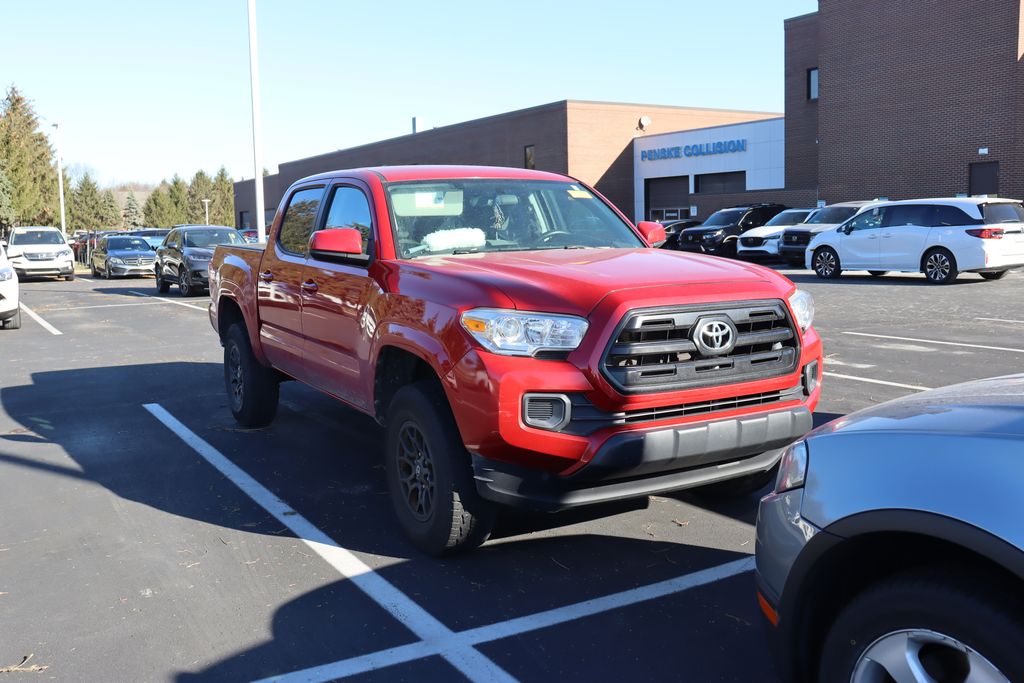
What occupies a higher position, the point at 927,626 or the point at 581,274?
the point at 581,274

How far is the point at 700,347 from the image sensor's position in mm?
4062

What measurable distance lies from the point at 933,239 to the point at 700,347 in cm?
1686

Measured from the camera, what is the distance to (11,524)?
511cm

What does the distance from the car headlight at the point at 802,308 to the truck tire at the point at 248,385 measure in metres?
4.15

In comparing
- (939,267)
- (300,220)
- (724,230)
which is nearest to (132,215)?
(724,230)

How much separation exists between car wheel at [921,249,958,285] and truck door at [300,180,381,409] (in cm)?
1607

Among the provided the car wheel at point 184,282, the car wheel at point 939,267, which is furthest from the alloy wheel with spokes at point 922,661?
the car wheel at point 184,282

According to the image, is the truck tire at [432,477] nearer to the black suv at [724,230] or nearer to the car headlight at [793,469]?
the car headlight at [793,469]

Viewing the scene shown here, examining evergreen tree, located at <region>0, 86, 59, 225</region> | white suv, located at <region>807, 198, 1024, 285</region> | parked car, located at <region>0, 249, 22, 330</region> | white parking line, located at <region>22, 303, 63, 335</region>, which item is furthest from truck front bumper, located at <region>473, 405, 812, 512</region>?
evergreen tree, located at <region>0, 86, 59, 225</region>

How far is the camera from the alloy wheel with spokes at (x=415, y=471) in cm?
443

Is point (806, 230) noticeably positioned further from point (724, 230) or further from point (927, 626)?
point (927, 626)

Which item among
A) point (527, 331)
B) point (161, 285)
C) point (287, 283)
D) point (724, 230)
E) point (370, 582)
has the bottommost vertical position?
point (370, 582)

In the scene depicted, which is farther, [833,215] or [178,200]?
[178,200]

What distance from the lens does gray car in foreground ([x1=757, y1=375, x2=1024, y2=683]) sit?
2.08 metres
